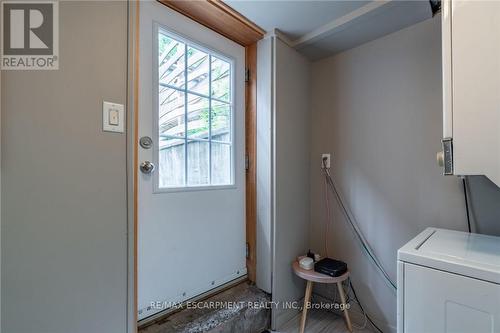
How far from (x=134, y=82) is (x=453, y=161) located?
1308 mm

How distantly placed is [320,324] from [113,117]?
1866mm

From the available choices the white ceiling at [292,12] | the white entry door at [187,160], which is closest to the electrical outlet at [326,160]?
the white entry door at [187,160]

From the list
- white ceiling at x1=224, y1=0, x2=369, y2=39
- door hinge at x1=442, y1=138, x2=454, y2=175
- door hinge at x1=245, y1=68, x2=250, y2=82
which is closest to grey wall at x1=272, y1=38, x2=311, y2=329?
white ceiling at x1=224, y1=0, x2=369, y2=39

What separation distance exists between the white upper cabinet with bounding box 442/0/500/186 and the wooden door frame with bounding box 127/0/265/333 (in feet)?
3.63

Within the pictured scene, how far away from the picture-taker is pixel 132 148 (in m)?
1.01

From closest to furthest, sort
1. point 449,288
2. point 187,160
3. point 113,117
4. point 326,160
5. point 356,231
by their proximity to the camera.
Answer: point 449,288 → point 113,117 → point 187,160 → point 356,231 → point 326,160

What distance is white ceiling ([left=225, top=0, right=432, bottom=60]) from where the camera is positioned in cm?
136

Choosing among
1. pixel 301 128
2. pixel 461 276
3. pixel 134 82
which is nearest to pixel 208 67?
pixel 134 82

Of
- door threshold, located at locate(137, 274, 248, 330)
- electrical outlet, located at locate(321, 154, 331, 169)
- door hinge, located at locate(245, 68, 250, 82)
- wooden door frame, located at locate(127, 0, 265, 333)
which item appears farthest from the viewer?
electrical outlet, located at locate(321, 154, 331, 169)

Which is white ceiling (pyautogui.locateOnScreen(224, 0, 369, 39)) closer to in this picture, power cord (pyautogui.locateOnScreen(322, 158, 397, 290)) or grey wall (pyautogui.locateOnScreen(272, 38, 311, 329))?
grey wall (pyautogui.locateOnScreen(272, 38, 311, 329))

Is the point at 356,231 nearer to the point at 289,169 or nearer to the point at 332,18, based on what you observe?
A: the point at 289,169

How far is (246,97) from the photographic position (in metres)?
1.80

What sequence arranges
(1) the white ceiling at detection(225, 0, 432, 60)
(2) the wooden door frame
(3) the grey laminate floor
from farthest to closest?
(3) the grey laminate floor → (1) the white ceiling at detection(225, 0, 432, 60) → (2) the wooden door frame

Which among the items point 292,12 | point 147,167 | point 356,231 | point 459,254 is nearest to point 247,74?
point 292,12
